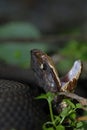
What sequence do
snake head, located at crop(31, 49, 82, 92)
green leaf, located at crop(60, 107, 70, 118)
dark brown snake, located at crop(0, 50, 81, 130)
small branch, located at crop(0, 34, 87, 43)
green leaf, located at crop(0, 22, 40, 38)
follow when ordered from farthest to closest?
1. green leaf, located at crop(0, 22, 40, 38)
2. small branch, located at crop(0, 34, 87, 43)
3. snake head, located at crop(31, 49, 82, 92)
4. dark brown snake, located at crop(0, 50, 81, 130)
5. green leaf, located at crop(60, 107, 70, 118)

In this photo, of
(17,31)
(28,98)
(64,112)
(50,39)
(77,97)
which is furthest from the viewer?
(50,39)

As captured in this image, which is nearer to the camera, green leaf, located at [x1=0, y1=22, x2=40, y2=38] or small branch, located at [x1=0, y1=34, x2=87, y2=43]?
small branch, located at [x1=0, y1=34, x2=87, y2=43]

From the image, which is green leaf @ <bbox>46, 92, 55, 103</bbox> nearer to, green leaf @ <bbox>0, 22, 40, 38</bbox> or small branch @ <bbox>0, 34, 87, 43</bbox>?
small branch @ <bbox>0, 34, 87, 43</bbox>

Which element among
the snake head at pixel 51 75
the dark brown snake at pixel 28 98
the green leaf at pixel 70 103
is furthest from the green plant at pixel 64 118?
the snake head at pixel 51 75

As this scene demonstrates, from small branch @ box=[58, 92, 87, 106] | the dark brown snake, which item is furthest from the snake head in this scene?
small branch @ box=[58, 92, 87, 106]

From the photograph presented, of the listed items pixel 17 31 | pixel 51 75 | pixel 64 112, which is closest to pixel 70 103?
pixel 64 112

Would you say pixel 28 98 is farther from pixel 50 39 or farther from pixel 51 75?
pixel 50 39

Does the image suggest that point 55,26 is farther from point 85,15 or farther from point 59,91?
point 59,91
